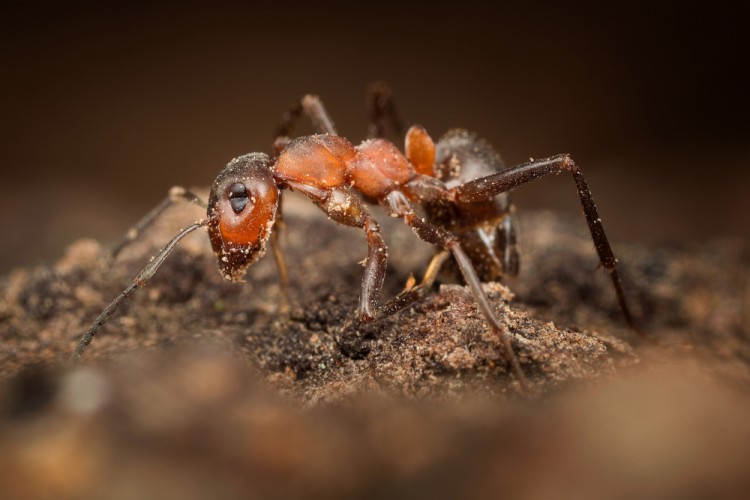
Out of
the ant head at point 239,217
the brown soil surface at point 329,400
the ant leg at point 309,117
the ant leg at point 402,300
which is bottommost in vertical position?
the brown soil surface at point 329,400

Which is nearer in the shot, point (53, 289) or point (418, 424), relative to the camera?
point (418, 424)

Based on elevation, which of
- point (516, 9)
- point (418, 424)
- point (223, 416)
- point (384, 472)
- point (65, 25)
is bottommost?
point (384, 472)

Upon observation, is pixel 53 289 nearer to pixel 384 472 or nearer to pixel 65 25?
pixel 384 472

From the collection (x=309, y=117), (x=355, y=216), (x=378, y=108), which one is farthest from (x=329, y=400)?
(x=378, y=108)

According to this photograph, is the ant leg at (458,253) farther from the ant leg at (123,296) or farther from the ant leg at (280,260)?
the ant leg at (123,296)

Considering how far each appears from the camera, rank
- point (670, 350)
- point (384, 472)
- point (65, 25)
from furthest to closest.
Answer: point (65, 25) → point (670, 350) → point (384, 472)

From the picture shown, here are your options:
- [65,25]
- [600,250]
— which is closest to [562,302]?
[600,250]

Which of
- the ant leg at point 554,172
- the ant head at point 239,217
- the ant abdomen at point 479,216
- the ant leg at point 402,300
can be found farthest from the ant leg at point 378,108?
the ant leg at point 402,300

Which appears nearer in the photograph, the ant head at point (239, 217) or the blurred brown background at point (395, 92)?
the ant head at point (239, 217)

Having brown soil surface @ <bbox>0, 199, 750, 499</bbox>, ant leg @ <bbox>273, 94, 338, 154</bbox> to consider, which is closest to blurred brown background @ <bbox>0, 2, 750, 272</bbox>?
ant leg @ <bbox>273, 94, 338, 154</bbox>
